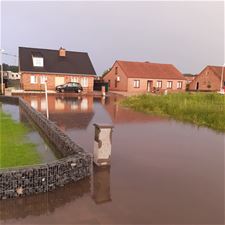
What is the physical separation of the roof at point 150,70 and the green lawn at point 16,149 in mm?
33493

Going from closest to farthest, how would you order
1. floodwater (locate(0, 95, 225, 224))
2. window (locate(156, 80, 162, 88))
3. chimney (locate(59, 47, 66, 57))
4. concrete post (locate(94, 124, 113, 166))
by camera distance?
floodwater (locate(0, 95, 225, 224)) < concrete post (locate(94, 124, 113, 166)) < chimney (locate(59, 47, 66, 57)) < window (locate(156, 80, 162, 88))

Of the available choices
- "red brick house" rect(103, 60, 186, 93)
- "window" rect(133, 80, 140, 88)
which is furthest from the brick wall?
"window" rect(133, 80, 140, 88)

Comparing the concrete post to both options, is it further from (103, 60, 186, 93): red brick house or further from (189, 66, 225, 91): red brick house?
(189, 66, 225, 91): red brick house

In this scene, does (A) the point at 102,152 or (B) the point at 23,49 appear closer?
(A) the point at 102,152

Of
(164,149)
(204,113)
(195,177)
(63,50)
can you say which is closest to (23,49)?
(63,50)

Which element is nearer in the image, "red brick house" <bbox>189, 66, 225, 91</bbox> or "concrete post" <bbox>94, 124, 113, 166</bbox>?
"concrete post" <bbox>94, 124, 113, 166</bbox>

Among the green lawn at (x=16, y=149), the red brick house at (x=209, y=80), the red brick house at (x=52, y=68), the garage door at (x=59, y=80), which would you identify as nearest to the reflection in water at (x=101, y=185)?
the green lawn at (x=16, y=149)

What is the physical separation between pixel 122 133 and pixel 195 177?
5.41 meters

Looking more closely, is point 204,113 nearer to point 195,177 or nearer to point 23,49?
point 195,177

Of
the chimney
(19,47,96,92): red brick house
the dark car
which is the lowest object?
the dark car

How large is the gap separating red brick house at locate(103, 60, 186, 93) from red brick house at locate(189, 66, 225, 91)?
6.85 m

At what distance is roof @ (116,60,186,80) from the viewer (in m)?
45.0

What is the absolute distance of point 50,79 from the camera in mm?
37750

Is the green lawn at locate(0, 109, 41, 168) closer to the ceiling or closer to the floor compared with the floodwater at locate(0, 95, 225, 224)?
closer to the ceiling
